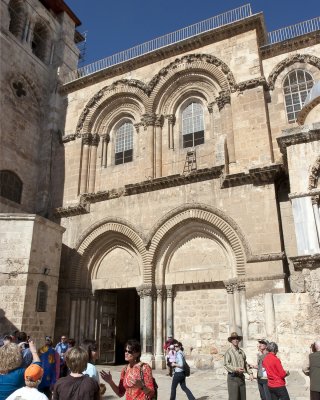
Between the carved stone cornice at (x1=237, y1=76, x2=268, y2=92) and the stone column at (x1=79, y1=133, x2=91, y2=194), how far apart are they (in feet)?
25.4

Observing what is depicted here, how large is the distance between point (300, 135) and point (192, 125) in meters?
6.40

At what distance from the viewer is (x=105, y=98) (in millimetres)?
19203

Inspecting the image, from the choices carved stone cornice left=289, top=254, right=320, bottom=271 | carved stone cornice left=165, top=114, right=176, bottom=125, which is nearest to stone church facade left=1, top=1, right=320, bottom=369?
carved stone cornice left=289, top=254, right=320, bottom=271

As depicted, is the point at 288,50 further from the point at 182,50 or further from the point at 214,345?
the point at 214,345

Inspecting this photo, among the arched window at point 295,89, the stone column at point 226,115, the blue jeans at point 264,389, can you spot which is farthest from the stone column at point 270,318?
the arched window at point 295,89

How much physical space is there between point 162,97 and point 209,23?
166 inches

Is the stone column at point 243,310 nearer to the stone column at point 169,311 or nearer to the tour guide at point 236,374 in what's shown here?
Answer: the stone column at point 169,311

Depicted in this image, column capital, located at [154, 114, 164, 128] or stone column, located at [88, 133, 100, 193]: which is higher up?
column capital, located at [154, 114, 164, 128]

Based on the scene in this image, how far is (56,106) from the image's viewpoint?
20.4m

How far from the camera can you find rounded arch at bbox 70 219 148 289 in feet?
52.5

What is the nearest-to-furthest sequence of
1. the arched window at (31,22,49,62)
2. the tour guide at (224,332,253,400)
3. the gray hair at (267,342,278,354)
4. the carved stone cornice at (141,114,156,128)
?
the gray hair at (267,342,278,354)
the tour guide at (224,332,253,400)
the carved stone cornice at (141,114,156,128)
the arched window at (31,22,49,62)

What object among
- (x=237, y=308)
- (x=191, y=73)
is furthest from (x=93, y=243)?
(x=191, y=73)

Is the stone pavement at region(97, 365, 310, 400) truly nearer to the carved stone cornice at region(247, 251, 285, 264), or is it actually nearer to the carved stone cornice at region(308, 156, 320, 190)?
the carved stone cornice at region(247, 251, 285, 264)

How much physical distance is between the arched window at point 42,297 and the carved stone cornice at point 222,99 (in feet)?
33.6
